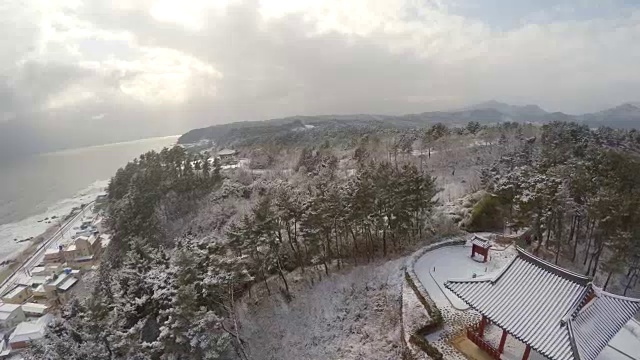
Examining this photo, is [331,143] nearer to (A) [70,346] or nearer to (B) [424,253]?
(B) [424,253]

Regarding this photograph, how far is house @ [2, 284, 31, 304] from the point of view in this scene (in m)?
41.2

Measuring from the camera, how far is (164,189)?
141ft

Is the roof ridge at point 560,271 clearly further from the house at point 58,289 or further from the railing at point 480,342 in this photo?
the house at point 58,289

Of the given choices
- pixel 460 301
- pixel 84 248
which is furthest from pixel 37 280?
pixel 460 301

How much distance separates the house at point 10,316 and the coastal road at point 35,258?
9.53 m

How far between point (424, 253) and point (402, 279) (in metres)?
3.82

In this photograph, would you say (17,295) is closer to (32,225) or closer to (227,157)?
(32,225)

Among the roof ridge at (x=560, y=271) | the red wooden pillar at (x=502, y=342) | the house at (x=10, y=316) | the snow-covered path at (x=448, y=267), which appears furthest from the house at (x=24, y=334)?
the roof ridge at (x=560, y=271)

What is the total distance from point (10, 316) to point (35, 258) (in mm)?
21745

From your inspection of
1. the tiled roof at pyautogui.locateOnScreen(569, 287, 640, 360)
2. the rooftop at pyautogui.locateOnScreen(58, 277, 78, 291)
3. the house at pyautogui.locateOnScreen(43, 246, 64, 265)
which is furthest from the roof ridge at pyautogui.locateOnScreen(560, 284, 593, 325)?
the house at pyautogui.locateOnScreen(43, 246, 64, 265)

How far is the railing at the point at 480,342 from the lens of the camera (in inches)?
573

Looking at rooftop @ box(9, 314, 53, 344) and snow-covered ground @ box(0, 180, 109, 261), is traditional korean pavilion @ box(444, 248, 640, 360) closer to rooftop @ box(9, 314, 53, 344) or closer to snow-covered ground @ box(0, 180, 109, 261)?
rooftop @ box(9, 314, 53, 344)

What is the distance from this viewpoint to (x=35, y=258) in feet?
179

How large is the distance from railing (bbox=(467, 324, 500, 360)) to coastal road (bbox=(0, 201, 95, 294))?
55721mm
